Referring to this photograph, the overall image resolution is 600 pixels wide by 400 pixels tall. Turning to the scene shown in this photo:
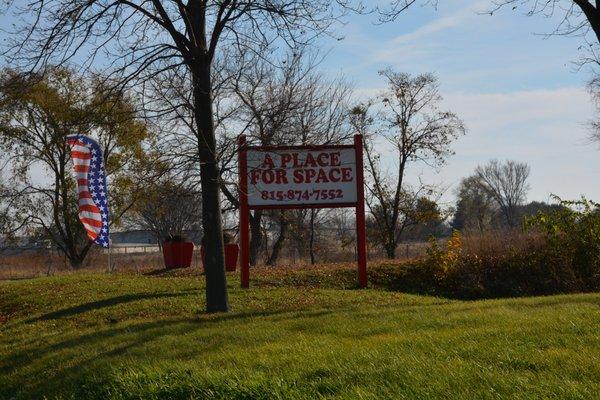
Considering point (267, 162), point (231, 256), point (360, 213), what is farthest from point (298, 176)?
point (231, 256)

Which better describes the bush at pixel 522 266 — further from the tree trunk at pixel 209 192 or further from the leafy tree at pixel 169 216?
the leafy tree at pixel 169 216

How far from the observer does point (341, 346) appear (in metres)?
8.45

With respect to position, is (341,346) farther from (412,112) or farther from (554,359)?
(412,112)

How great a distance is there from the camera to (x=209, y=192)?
1246cm

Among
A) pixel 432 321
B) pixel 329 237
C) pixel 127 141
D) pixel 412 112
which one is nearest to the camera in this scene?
pixel 432 321

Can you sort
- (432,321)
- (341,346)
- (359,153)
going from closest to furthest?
(341,346) < (432,321) < (359,153)

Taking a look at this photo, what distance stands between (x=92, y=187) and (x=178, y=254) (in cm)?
339

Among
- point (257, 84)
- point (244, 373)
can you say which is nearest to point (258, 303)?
point (244, 373)

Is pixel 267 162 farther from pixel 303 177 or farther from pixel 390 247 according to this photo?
pixel 390 247

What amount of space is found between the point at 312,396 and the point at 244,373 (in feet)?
3.61

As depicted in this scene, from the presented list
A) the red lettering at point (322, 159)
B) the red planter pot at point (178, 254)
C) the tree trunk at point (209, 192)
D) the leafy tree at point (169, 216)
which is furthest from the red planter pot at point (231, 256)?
the tree trunk at point (209, 192)

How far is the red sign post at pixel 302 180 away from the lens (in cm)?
1592

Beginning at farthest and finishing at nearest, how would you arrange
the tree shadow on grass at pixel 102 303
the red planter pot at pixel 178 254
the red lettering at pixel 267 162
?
1. the red planter pot at pixel 178 254
2. the red lettering at pixel 267 162
3. the tree shadow on grass at pixel 102 303

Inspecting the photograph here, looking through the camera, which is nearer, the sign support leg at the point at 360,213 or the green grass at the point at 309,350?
the green grass at the point at 309,350
